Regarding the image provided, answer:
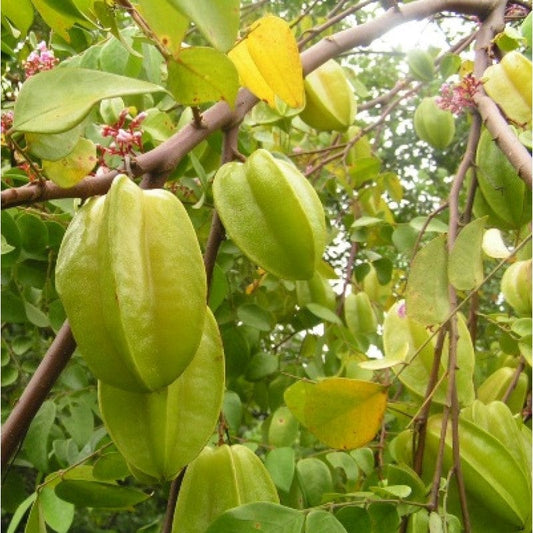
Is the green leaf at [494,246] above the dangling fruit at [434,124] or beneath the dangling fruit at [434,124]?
above

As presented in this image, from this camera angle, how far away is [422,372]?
870 mm

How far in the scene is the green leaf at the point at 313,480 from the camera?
0.99 m

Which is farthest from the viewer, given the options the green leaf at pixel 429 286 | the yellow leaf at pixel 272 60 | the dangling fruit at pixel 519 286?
the dangling fruit at pixel 519 286

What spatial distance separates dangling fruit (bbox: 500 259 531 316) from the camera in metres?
0.89

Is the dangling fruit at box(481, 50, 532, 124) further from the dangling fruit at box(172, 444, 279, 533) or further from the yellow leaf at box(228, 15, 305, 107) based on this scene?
the dangling fruit at box(172, 444, 279, 533)

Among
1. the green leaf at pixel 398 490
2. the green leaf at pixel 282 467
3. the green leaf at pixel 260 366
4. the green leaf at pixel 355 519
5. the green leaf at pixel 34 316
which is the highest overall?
the green leaf at pixel 34 316

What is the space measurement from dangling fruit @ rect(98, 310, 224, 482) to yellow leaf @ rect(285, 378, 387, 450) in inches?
5.5

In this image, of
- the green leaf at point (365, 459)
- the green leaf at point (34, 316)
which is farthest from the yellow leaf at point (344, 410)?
the green leaf at point (34, 316)

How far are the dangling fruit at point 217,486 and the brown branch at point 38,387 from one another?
0.15 m

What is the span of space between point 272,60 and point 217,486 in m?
0.38

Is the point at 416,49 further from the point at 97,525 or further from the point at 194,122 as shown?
the point at 97,525

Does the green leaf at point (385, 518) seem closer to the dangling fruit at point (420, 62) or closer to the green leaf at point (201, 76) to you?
the green leaf at point (201, 76)

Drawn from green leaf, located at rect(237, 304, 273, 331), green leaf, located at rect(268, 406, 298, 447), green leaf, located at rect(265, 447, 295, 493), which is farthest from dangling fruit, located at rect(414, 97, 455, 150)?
green leaf, located at rect(265, 447, 295, 493)

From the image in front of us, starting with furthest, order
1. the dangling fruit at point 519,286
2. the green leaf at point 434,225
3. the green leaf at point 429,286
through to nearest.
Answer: the green leaf at point 434,225, the dangling fruit at point 519,286, the green leaf at point 429,286
